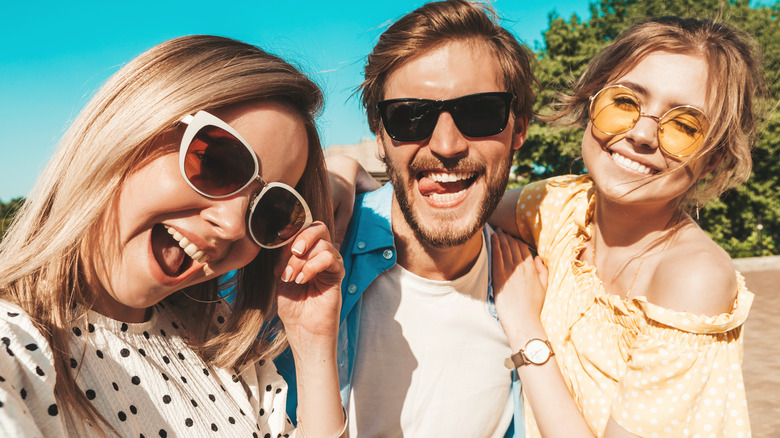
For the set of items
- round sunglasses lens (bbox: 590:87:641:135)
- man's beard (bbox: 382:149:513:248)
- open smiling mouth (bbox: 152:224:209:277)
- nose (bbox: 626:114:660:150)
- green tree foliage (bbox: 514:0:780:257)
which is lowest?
green tree foliage (bbox: 514:0:780:257)

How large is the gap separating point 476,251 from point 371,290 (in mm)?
647

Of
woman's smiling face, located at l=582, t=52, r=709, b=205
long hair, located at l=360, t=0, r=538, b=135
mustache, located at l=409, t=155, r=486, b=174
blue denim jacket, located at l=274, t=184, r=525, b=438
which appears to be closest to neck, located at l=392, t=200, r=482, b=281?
blue denim jacket, located at l=274, t=184, r=525, b=438

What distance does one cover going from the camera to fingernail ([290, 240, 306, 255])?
6.27 feet

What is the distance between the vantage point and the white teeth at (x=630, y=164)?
243cm

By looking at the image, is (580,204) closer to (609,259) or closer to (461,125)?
(609,259)

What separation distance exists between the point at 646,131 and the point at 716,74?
0.40 meters

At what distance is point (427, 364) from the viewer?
2.69 metres

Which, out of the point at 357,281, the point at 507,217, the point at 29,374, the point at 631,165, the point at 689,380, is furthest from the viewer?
the point at 507,217

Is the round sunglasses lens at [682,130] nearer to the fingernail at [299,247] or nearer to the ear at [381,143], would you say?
the ear at [381,143]

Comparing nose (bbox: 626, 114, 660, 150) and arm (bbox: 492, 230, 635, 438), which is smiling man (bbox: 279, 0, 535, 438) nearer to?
arm (bbox: 492, 230, 635, 438)

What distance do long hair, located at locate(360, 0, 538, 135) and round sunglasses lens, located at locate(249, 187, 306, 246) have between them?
1202mm

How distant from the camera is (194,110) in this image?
1555 millimetres

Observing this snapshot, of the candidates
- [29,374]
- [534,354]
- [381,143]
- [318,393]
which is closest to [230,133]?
[29,374]

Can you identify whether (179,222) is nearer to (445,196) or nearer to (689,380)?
(445,196)
